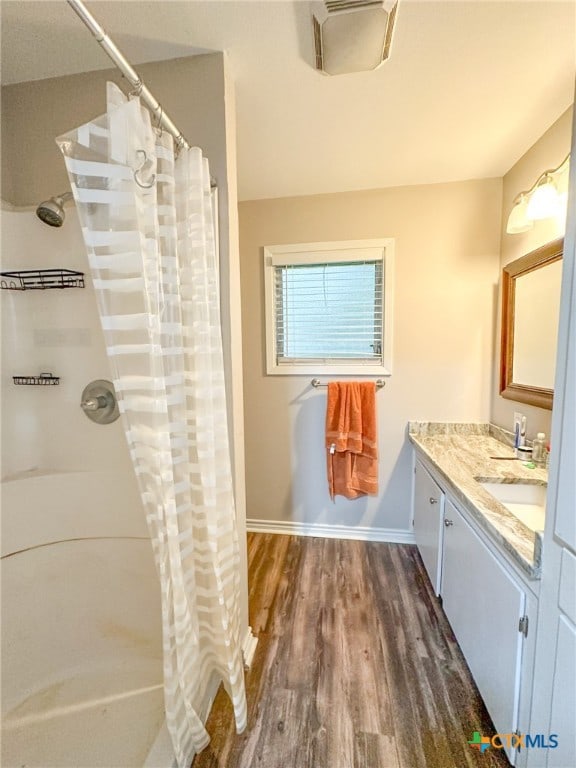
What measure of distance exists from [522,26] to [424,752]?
2.50 m

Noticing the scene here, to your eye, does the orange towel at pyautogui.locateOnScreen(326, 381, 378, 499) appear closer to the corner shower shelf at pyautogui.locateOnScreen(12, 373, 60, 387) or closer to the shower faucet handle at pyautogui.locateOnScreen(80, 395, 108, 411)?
the shower faucet handle at pyautogui.locateOnScreen(80, 395, 108, 411)

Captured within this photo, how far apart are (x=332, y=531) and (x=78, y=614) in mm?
1580

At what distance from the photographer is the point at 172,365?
0.94 m

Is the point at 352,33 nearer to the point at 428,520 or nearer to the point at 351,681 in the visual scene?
the point at 428,520

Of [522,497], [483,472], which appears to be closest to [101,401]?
[483,472]

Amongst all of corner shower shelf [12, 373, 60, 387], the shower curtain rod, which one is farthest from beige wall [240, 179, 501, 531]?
the shower curtain rod

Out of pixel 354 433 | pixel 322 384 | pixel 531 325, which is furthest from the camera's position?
pixel 322 384

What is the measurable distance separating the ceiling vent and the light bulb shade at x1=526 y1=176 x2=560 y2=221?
92 centimetres

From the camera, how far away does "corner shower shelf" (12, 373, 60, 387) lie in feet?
4.57

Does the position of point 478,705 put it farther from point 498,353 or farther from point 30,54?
point 30,54

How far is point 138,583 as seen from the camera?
131 cm

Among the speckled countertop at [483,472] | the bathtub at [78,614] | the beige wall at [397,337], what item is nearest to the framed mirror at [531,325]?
the beige wall at [397,337]

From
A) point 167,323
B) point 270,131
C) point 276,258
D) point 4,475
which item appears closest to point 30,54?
point 270,131

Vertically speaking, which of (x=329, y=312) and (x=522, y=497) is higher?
(x=329, y=312)
